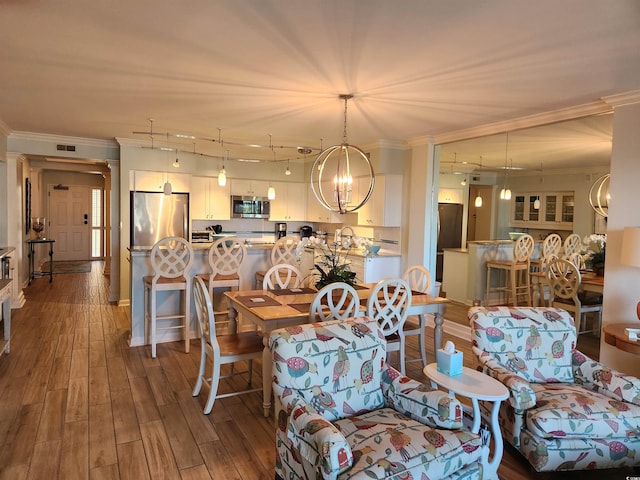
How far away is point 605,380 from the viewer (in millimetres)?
2672

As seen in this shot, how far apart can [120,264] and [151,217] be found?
87cm

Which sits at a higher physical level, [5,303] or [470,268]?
[470,268]

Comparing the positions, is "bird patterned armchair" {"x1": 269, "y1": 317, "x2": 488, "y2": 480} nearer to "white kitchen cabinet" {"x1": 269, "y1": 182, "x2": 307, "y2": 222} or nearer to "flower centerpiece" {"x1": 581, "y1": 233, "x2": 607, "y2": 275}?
"flower centerpiece" {"x1": 581, "y1": 233, "x2": 607, "y2": 275}

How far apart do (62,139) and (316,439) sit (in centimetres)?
611

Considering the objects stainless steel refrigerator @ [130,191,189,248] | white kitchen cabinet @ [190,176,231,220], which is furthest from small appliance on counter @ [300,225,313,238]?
stainless steel refrigerator @ [130,191,189,248]

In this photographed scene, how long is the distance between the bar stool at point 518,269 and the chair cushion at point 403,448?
324 centimetres

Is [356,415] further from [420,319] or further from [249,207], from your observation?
[249,207]

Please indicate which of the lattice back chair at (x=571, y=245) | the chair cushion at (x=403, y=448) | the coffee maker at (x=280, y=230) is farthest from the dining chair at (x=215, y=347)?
the coffee maker at (x=280, y=230)

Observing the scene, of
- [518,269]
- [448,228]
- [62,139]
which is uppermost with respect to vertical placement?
[62,139]

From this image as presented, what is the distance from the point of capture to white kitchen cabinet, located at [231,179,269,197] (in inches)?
302

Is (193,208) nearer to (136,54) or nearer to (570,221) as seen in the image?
(136,54)

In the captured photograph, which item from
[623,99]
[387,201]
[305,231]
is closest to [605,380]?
[623,99]

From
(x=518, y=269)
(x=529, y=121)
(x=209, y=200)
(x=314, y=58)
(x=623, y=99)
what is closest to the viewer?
(x=314, y=58)

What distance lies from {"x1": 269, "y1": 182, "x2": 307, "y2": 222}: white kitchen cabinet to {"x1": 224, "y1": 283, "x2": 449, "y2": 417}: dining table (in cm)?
405
